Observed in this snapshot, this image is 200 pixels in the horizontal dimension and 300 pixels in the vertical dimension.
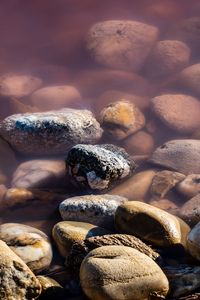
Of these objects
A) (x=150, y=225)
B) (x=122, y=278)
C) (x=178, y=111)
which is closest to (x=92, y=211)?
(x=150, y=225)

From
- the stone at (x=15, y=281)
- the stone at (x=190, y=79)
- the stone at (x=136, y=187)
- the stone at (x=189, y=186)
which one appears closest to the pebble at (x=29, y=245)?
the stone at (x=15, y=281)

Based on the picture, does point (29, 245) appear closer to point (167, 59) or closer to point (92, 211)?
point (92, 211)

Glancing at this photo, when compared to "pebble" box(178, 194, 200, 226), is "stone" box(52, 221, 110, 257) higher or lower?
lower

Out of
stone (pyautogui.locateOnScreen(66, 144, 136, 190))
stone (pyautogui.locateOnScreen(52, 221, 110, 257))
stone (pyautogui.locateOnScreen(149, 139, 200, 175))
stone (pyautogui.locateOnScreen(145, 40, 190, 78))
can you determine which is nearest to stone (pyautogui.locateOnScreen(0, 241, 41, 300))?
stone (pyautogui.locateOnScreen(52, 221, 110, 257))

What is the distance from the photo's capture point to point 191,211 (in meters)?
3.17

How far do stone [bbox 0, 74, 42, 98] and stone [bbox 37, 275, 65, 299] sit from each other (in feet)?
10.6

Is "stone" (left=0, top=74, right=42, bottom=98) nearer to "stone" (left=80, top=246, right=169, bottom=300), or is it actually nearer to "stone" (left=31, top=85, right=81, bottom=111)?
"stone" (left=31, top=85, right=81, bottom=111)

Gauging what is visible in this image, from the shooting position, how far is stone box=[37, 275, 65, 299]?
237 centimetres

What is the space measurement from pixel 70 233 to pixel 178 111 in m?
2.54

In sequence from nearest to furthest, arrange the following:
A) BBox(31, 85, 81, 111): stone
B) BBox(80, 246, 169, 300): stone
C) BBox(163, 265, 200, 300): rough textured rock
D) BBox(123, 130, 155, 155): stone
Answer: BBox(80, 246, 169, 300): stone, BBox(163, 265, 200, 300): rough textured rock, BBox(123, 130, 155, 155): stone, BBox(31, 85, 81, 111): stone

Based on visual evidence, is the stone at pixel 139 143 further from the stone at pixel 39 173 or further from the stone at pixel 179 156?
the stone at pixel 39 173

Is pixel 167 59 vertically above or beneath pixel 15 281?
above

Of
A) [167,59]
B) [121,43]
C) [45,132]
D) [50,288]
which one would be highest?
[121,43]

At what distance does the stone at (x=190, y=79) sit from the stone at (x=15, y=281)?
3674 millimetres
